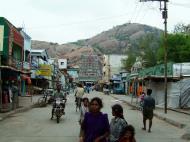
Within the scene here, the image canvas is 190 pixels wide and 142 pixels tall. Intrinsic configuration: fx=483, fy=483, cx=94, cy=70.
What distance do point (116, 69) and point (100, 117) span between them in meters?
135

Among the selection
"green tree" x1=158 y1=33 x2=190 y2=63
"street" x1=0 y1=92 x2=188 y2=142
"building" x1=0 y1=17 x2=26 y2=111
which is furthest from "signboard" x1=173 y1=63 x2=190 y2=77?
"street" x1=0 y1=92 x2=188 y2=142

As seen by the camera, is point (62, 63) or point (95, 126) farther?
point (62, 63)

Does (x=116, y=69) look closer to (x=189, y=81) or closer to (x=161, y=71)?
(x=161, y=71)

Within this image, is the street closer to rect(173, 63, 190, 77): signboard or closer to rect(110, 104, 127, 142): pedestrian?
rect(110, 104, 127, 142): pedestrian

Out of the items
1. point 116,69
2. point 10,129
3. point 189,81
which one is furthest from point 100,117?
point 116,69

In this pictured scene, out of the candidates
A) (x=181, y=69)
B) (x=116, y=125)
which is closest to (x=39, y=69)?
(x=181, y=69)

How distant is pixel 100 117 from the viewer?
8.30m

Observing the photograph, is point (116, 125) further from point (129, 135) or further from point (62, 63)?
point (62, 63)

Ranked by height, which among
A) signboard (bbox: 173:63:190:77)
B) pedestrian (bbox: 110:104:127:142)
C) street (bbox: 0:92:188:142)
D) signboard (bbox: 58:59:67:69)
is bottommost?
street (bbox: 0:92:188:142)

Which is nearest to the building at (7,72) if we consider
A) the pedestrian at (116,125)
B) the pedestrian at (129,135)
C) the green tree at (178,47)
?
the pedestrian at (116,125)

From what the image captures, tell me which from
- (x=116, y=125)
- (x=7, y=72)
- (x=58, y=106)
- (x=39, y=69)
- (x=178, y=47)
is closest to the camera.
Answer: (x=116, y=125)

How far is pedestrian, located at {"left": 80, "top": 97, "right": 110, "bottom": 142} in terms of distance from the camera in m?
8.23

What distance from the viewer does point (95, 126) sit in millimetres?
8242

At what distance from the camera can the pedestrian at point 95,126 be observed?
8234 millimetres
